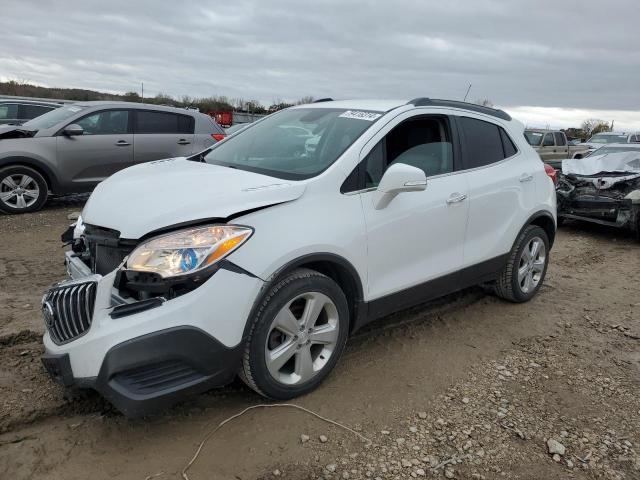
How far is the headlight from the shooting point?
2676 millimetres

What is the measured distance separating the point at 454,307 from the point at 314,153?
2177 mm

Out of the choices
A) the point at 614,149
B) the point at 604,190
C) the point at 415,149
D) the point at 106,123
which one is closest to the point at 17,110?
the point at 106,123

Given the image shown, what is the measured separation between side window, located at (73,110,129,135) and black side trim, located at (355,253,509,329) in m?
6.73

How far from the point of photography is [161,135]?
928 cm

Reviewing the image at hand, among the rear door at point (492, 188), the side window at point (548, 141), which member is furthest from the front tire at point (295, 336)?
the side window at point (548, 141)

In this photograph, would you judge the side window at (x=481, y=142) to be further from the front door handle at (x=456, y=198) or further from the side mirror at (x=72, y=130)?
the side mirror at (x=72, y=130)

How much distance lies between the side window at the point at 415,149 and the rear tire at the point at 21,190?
6540 millimetres

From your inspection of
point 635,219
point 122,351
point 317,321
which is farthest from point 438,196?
point 635,219

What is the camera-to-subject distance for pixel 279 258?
291cm

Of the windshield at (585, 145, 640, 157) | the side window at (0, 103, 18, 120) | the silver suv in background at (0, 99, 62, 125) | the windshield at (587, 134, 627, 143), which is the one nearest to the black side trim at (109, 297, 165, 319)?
the windshield at (585, 145, 640, 157)

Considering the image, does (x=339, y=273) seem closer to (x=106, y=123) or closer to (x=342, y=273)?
(x=342, y=273)

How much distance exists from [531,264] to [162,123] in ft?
22.2

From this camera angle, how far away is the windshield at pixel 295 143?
351cm

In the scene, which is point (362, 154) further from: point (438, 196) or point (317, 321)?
point (317, 321)
